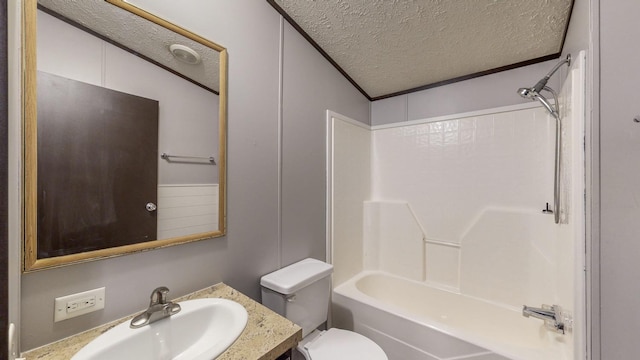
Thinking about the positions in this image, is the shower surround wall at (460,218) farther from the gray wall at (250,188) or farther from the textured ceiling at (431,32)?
the textured ceiling at (431,32)

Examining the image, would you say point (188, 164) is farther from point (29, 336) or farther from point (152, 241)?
point (29, 336)

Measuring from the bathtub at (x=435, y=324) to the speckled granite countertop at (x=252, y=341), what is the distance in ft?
3.23

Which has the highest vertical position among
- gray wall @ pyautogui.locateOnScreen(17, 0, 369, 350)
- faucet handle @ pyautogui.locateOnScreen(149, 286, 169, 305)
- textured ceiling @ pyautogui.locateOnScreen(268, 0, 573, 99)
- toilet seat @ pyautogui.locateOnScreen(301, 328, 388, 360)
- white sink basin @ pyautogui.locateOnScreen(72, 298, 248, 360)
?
textured ceiling @ pyautogui.locateOnScreen(268, 0, 573, 99)

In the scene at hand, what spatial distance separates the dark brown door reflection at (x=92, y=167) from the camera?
2.68 ft

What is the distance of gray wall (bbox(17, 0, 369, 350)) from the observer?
2.90ft

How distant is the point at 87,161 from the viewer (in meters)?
0.89

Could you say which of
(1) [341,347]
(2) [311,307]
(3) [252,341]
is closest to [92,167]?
(3) [252,341]

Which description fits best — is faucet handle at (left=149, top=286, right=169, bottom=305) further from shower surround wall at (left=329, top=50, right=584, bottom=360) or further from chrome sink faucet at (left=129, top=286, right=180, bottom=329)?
shower surround wall at (left=329, top=50, right=584, bottom=360)

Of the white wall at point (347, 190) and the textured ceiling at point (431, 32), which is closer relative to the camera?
the textured ceiling at point (431, 32)

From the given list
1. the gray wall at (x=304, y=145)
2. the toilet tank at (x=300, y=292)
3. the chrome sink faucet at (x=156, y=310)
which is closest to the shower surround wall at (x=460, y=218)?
the gray wall at (x=304, y=145)

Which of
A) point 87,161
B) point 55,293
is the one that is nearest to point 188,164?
point 87,161

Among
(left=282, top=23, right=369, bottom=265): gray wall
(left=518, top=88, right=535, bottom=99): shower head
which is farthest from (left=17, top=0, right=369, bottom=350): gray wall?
(left=518, top=88, right=535, bottom=99): shower head

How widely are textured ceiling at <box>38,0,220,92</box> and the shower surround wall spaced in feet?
3.27

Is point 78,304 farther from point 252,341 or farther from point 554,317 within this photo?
point 554,317
